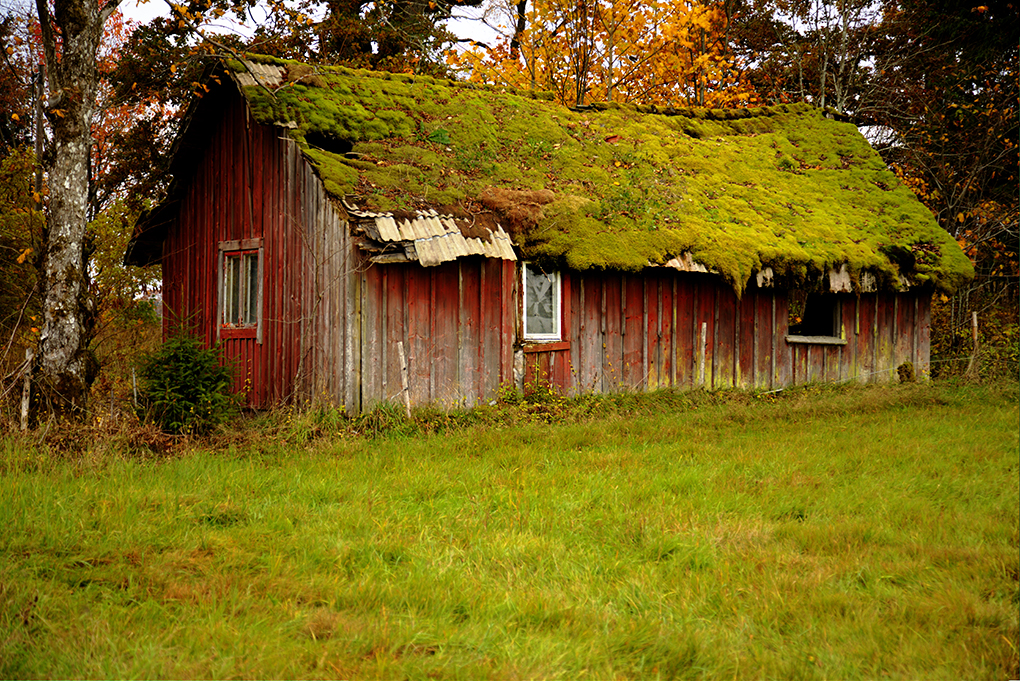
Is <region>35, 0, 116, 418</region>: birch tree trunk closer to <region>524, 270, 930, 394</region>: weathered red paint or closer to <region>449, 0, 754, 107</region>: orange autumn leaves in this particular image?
<region>524, 270, 930, 394</region>: weathered red paint

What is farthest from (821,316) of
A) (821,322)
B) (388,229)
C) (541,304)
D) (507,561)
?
(507,561)

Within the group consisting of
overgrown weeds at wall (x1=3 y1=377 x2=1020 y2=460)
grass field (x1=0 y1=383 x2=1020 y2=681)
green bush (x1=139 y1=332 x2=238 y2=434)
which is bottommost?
grass field (x1=0 y1=383 x2=1020 y2=681)

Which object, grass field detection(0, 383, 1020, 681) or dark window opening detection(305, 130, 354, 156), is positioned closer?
grass field detection(0, 383, 1020, 681)

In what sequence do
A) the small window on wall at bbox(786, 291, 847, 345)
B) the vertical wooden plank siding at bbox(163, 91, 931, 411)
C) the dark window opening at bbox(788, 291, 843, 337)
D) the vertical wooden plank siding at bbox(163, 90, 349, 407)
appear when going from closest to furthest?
1. the vertical wooden plank siding at bbox(163, 91, 931, 411)
2. the vertical wooden plank siding at bbox(163, 90, 349, 407)
3. the small window on wall at bbox(786, 291, 847, 345)
4. the dark window opening at bbox(788, 291, 843, 337)

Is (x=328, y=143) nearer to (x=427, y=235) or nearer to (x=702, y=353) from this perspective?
(x=427, y=235)

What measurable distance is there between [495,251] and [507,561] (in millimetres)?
6657

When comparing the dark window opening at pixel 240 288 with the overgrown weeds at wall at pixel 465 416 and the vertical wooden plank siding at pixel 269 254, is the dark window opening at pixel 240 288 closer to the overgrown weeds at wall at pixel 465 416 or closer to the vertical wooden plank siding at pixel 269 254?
the vertical wooden plank siding at pixel 269 254

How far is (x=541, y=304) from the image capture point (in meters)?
A: 12.9

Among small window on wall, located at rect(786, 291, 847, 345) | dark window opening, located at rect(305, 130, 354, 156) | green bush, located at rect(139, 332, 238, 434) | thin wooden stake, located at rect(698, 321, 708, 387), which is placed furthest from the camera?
small window on wall, located at rect(786, 291, 847, 345)

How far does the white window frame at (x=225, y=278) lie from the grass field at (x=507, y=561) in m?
3.54

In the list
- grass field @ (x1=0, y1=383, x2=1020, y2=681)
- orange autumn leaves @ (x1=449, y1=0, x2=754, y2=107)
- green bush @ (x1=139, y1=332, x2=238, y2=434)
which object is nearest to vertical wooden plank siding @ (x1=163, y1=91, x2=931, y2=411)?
green bush @ (x1=139, y1=332, x2=238, y2=434)

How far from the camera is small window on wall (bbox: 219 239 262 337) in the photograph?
12.5 m

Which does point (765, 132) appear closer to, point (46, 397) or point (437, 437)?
point (437, 437)

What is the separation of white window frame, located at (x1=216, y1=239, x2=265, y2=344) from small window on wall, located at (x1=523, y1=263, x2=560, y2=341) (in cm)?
412
